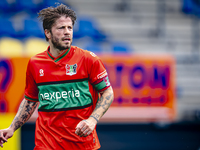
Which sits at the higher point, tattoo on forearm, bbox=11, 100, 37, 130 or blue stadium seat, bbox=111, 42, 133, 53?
tattoo on forearm, bbox=11, 100, 37, 130

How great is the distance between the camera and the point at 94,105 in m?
2.50

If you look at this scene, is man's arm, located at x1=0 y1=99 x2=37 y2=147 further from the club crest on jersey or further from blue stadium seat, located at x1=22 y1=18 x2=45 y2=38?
blue stadium seat, located at x1=22 y1=18 x2=45 y2=38

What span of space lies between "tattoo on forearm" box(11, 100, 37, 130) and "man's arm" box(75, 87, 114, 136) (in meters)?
0.73

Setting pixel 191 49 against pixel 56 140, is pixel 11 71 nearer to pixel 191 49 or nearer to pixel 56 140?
pixel 56 140

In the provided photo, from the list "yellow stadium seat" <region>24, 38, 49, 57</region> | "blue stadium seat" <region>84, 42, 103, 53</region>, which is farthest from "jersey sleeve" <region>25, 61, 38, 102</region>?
"blue stadium seat" <region>84, 42, 103, 53</region>

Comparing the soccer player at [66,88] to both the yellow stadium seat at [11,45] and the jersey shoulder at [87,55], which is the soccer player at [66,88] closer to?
the jersey shoulder at [87,55]

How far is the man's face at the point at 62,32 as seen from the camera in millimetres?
2391

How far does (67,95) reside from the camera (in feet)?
7.83

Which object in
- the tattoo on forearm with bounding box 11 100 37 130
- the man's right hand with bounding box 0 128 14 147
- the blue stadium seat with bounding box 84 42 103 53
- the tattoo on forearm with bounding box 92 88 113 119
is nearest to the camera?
the tattoo on forearm with bounding box 92 88 113 119

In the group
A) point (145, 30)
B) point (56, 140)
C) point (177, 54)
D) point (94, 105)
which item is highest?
point (94, 105)

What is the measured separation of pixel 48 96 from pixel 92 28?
8.09m

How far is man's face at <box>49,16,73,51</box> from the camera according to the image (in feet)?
7.84

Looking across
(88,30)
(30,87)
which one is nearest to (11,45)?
(88,30)

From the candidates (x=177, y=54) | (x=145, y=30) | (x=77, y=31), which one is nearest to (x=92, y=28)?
(x=77, y=31)
